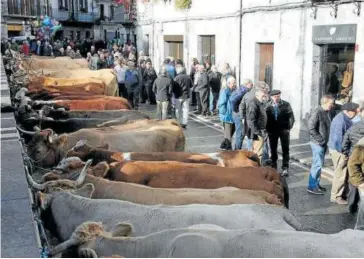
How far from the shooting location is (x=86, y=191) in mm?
6234

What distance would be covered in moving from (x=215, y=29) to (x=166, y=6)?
5800mm

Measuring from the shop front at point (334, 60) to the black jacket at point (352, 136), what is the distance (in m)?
4.81

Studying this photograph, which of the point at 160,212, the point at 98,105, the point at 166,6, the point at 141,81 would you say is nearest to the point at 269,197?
the point at 160,212

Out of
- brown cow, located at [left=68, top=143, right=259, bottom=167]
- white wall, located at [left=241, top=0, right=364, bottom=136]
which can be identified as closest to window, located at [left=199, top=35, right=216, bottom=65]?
white wall, located at [left=241, top=0, right=364, bottom=136]

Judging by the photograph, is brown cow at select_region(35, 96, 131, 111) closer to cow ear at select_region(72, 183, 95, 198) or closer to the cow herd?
the cow herd

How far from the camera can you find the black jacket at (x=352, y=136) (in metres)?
7.81

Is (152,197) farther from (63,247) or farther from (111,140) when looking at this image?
(111,140)

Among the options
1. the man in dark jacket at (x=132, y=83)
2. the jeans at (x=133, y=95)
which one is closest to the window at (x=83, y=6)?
the man in dark jacket at (x=132, y=83)

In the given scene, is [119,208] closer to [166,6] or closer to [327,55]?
[327,55]

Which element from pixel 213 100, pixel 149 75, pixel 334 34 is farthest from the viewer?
pixel 149 75

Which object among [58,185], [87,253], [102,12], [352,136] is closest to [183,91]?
[352,136]

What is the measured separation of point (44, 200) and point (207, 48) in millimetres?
15547

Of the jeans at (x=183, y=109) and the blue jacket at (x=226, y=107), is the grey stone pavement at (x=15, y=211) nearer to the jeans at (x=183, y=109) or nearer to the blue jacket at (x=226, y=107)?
the blue jacket at (x=226, y=107)

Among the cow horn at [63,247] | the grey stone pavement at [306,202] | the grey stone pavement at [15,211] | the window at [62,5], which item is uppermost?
the window at [62,5]
